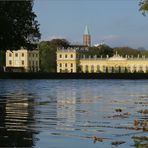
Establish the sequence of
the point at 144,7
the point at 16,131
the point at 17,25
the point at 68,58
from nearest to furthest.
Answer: the point at 16,131 → the point at 144,7 → the point at 17,25 → the point at 68,58

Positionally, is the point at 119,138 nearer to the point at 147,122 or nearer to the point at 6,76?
the point at 147,122

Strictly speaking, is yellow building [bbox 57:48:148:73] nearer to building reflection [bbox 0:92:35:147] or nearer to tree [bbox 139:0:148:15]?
tree [bbox 139:0:148:15]

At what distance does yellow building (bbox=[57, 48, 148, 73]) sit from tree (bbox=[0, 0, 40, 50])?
11956 centimetres

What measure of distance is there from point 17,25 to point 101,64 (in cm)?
13516

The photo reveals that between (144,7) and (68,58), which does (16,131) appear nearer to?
(144,7)

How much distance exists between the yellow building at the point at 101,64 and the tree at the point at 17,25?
11956 cm

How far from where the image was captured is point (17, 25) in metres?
57.0

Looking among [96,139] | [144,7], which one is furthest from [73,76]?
[96,139]

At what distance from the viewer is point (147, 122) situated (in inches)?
566

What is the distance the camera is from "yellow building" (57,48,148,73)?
187250 mm

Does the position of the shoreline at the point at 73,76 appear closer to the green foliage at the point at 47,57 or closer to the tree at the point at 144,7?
the green foliage at the point at 47,57

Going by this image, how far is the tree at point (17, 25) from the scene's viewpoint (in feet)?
157

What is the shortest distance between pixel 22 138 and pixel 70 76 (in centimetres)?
10607

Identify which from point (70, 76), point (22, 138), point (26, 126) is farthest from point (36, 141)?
point (70, 76)
